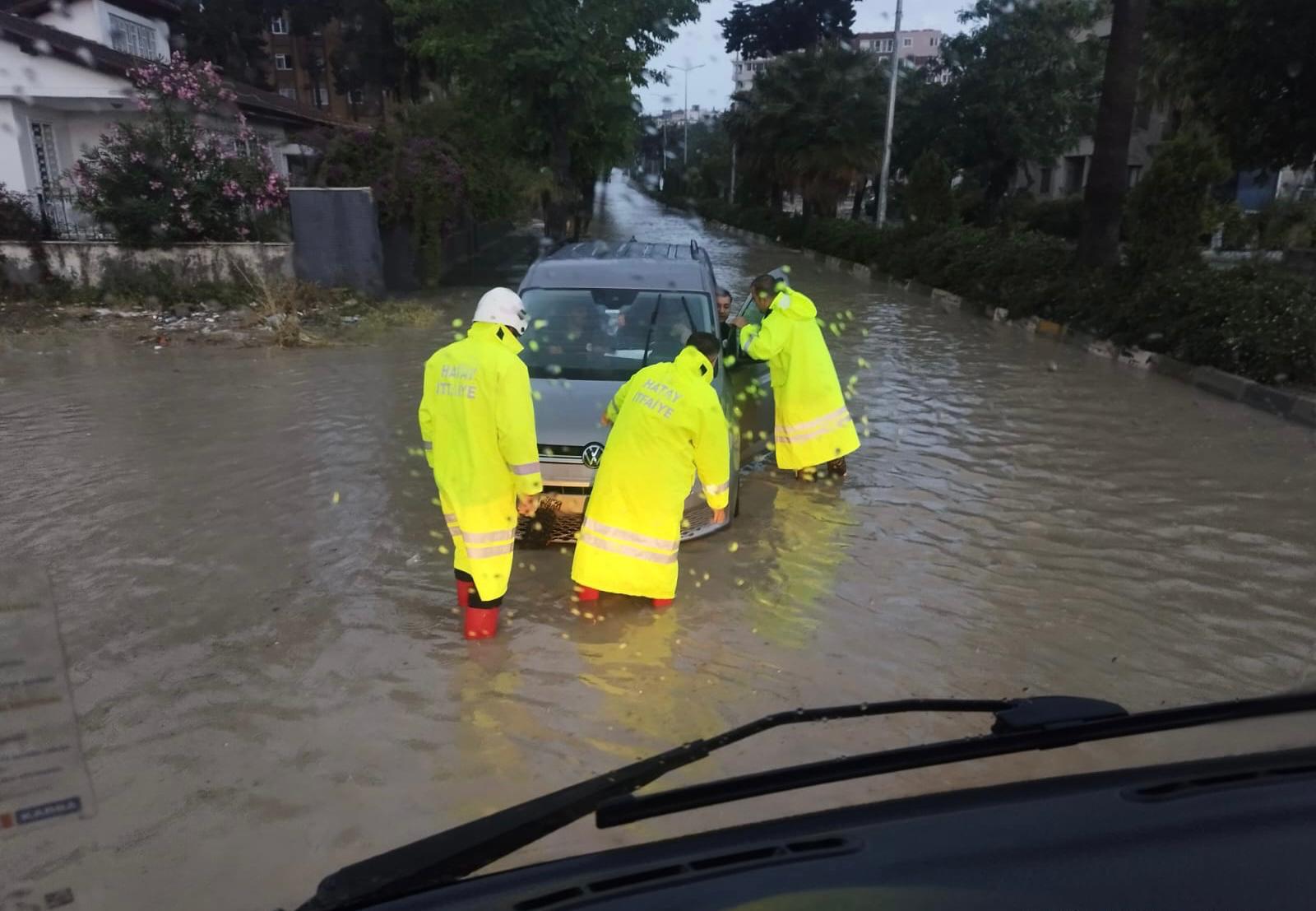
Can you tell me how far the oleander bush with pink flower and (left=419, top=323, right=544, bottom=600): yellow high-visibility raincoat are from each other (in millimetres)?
13666

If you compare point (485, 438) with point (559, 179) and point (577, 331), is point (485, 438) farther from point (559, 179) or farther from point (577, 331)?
point (559, 179)

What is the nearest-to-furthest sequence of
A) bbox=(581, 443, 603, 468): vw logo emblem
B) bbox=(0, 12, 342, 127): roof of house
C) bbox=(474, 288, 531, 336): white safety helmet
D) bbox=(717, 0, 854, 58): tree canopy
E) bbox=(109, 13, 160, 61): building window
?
bbox=(474, 288, 531, 336): white safety helmet < bbox=(581, 443, 603, 468): vw logo emblem < bbox=(0, 12, 342, 127): roof of house < bbox=(109, 13, 160, 61): building window < bbox=(717, 0, 854, 58): tree canopy

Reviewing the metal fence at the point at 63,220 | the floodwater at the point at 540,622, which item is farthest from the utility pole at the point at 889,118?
the floodwater at the point at 540,622

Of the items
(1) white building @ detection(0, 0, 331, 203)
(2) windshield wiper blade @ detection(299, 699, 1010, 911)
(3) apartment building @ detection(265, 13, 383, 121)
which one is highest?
(3) apartment building @ detection(265, 13, 383, 121)

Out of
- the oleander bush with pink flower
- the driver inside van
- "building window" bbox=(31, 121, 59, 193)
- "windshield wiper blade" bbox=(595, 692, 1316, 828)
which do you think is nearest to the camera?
"windshield wiper blade" bbox=(595, 692, 1316, 828)

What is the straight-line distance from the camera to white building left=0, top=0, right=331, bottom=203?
61.2ft

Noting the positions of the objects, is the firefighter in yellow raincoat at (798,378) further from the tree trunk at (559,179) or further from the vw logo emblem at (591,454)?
the tree trunk at (559,179)

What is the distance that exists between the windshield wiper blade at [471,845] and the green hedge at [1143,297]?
37.1 feet

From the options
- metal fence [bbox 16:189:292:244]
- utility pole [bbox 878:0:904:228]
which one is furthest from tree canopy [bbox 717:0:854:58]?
metal fence [bbox 16:189:292:244]

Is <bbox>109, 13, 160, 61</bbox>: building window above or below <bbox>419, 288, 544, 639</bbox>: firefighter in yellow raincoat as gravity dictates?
above

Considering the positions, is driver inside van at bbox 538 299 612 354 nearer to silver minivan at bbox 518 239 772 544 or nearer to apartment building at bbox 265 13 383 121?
silver minivan at bbox 518 239 772 544

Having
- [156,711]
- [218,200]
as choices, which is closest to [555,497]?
[156,711]

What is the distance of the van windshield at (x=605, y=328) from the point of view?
6.60 metres

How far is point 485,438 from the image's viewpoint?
458 cm
